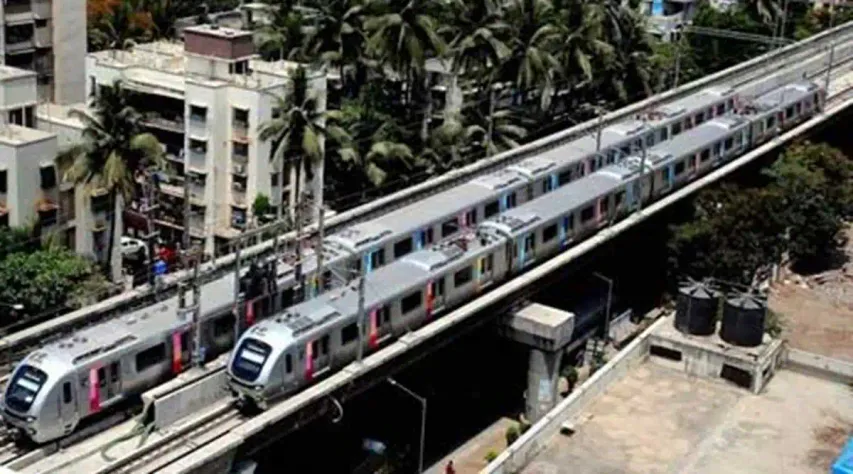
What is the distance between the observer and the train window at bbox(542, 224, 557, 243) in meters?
50.4

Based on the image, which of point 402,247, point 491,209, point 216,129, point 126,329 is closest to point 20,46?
point 216,129

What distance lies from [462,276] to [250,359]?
35.5 ft

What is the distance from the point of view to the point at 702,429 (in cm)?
3988

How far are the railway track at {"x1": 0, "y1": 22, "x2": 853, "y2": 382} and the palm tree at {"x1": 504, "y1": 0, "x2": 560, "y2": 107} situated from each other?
19.5ft

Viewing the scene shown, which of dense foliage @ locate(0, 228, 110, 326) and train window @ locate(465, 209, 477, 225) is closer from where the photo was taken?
dense foliage @ locate(0, 228, 110, 326)

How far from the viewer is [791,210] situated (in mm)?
61000

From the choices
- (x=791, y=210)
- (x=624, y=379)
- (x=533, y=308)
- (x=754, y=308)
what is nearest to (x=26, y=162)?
(x=533, y=308)

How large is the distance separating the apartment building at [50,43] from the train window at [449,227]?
3118 centimetres

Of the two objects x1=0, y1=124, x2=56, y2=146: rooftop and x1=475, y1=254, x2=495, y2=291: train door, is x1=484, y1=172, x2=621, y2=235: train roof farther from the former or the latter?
x1=0, y1=124, x2=56, y2=146: rooftop

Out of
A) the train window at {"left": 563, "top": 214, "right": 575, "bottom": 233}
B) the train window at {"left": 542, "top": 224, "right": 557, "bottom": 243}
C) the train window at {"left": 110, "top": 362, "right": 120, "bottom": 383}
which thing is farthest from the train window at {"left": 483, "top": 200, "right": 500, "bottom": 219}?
the train window at {"left": 110, "top": 362, "right": 120, "bottom": 383}

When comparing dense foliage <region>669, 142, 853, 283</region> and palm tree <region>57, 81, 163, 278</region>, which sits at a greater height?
palm tree <region>57, 81, 163, 278</region>

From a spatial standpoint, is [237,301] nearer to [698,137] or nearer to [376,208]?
[376,208]

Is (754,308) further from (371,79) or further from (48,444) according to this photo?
(371,79)

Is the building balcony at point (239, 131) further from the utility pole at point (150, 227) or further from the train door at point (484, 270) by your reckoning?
the train door at point (484, 270)
